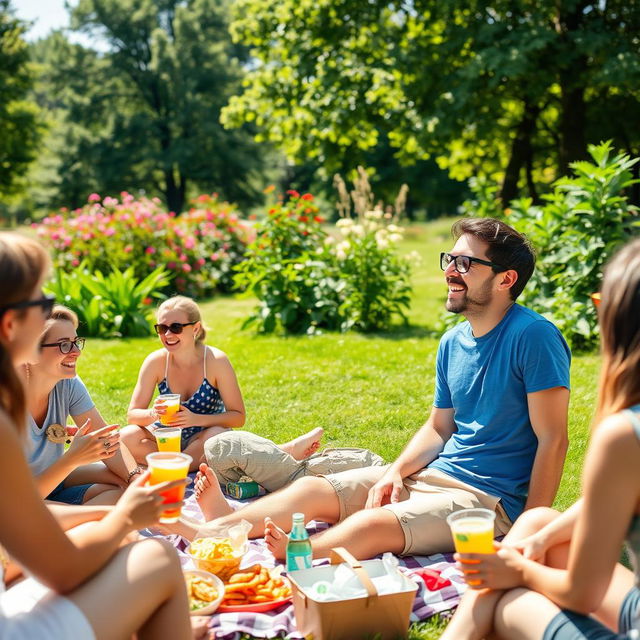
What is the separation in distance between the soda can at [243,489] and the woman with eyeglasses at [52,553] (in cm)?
219

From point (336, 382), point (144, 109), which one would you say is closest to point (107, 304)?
point (336, 382)

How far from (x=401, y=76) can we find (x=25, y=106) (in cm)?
2106

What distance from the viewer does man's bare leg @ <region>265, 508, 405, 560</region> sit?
3510mm

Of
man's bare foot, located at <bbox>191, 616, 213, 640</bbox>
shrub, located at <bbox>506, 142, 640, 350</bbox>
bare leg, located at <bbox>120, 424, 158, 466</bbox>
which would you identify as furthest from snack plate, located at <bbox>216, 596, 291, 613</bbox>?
shrub, located at <bbox>506, 142, 640, 350</bbox>

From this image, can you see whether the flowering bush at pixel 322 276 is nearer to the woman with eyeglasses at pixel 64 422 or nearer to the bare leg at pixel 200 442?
the bare leg at pixel 200 442

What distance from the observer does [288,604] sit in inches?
132

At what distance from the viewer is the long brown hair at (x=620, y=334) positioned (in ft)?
6.89

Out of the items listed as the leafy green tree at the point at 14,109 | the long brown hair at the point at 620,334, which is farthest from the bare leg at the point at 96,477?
the leafy green tree at the point at 14,109

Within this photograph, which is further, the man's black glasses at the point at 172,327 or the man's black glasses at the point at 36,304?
the man's black glasses at the point at 172,327

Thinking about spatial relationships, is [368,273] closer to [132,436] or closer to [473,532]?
[132,436]

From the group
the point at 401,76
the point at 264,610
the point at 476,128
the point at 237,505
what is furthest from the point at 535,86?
the point at 264,610

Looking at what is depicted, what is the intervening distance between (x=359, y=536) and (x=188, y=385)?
196 cm

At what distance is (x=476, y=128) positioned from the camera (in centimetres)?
1362

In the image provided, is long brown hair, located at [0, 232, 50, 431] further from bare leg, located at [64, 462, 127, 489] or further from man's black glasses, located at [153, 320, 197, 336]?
man's black glasses, located at [153, 320, 197, 336]
